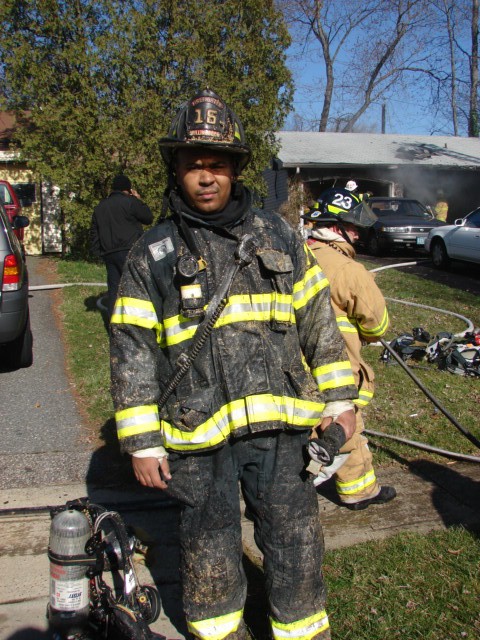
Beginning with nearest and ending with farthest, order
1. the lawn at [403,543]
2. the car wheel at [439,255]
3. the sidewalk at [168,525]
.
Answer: the lawn at [403,543], the sidewalk at [168,525], the car wheel at [439,255]

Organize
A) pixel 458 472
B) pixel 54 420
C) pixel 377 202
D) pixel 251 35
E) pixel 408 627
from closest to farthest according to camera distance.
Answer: pixel 408 627, pixel 458 472, pixel 54 420, pixel 251 35, pixel 377 202

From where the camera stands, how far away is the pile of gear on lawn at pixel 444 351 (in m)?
6.93

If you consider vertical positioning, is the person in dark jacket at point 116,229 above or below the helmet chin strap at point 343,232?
below

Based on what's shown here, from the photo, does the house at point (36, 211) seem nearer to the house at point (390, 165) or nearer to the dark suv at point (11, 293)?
the house at point (390, 165)

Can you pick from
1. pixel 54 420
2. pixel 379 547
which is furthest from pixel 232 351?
pixel 54 420

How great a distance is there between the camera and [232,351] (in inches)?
92.7

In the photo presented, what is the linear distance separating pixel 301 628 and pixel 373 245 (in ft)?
56.3

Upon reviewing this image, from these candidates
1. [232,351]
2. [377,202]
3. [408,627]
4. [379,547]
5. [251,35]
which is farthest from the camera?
[377,202]

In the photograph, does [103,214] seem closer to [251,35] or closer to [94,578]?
[94,578]

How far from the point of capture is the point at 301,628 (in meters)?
2.47

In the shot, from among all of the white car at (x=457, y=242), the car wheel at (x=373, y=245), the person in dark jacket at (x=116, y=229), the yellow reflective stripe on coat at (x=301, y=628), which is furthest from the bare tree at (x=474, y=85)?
the yellow reflective stripe on coat at (x=301, y=628)

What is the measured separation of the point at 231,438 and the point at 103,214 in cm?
613

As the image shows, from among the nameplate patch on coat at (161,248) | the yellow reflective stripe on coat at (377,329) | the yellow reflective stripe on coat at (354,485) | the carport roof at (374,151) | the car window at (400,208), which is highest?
the carport roof at (374,151)

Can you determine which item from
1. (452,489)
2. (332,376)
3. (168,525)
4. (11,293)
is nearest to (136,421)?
(332,376)
